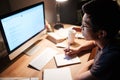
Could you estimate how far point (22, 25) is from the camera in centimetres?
144

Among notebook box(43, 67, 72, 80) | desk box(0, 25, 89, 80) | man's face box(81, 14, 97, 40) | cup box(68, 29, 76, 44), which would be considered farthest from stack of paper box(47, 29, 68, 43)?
man's face box(81, 14, 97, 40)

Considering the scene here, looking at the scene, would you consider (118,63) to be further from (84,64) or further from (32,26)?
(32,26)

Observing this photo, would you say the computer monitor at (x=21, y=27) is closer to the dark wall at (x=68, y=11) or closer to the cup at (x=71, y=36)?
the cup at (x=71, y=36)

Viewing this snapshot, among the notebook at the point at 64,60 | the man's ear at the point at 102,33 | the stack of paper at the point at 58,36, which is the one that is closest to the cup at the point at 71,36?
the stack of paper at the point at 58,36

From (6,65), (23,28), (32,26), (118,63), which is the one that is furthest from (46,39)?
(118,63)

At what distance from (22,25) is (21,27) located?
2 centimetres

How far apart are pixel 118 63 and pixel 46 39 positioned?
0.99 meters

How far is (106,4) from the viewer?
105cm

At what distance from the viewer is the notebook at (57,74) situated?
127 cm

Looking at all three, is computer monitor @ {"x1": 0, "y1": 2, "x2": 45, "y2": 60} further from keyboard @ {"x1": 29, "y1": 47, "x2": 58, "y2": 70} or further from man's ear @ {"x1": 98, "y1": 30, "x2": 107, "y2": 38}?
man's ear @ {"x1": 98, "y1": 30, "x2": 107, "y2": 38}

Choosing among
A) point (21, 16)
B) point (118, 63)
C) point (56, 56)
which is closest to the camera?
point (118, 63)

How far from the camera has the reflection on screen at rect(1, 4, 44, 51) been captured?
1.29 m

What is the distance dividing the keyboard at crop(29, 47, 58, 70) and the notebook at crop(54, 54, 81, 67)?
65mm

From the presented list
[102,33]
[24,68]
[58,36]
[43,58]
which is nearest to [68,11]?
[58,36]
